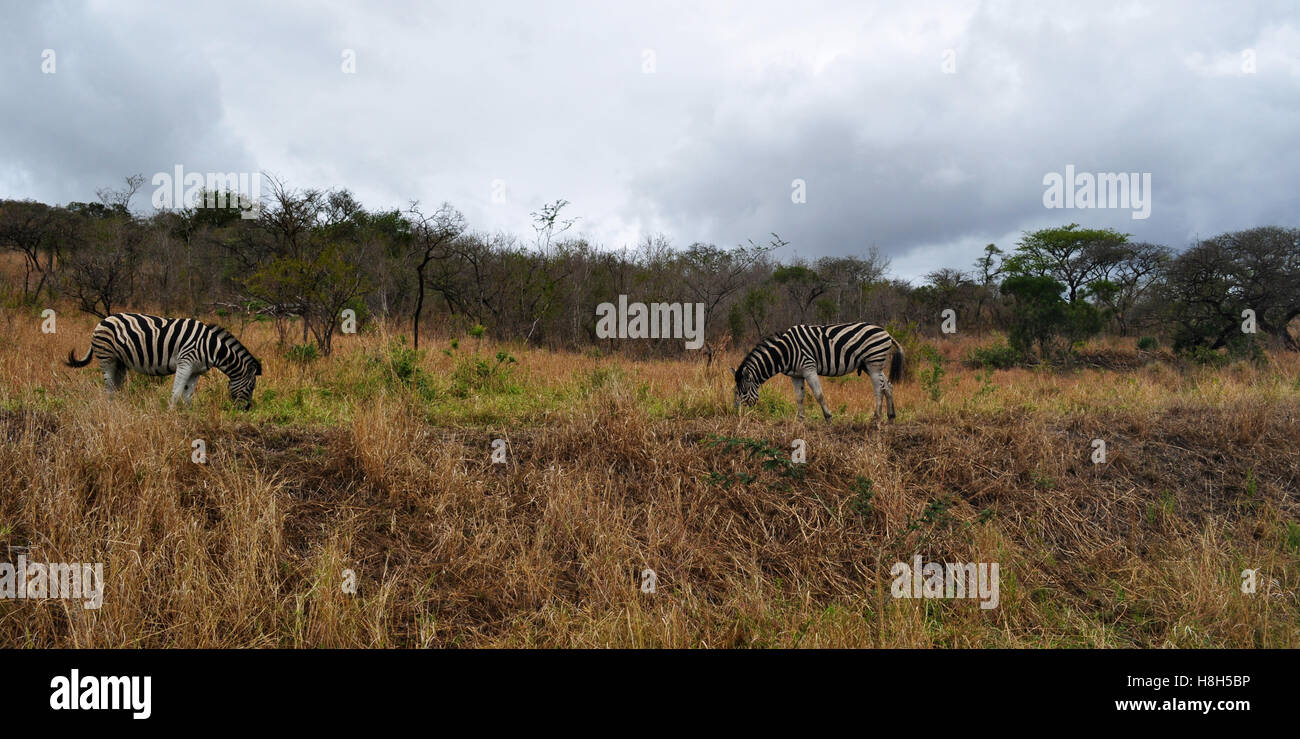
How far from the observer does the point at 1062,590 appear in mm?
4527

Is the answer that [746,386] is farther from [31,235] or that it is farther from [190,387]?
[31,235]

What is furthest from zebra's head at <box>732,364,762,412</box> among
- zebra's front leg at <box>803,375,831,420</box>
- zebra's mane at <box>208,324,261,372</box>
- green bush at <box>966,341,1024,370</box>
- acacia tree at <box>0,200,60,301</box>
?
acacia tree at <box>0,200,60,301</box>

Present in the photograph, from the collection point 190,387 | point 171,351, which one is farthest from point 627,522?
point 171,351

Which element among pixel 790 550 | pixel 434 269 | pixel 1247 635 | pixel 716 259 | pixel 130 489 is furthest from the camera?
pixel 716 259

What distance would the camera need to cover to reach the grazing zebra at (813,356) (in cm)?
760

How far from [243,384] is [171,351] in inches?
32.5

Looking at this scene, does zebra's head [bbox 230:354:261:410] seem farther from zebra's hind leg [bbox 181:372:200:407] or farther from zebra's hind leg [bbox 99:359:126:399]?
zebra's hind leg [bbox 99:359:126:399]

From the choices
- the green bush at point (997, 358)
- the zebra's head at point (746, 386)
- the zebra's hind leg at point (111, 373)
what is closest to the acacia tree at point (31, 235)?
the zebra's hind leg at point (111, 373)

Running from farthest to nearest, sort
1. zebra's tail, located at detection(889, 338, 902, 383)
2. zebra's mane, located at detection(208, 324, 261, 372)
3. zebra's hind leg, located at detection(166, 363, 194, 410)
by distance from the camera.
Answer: zebra's tail, located at detection(889, 338, 902, 383) < zebra's mane, located at detection(208, 324, 261, 372) < zebra's hind leg, located at detection(166, 363, 194, 410)

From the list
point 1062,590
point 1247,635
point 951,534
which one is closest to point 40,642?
point 951,534

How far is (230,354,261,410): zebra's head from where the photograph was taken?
279 inches

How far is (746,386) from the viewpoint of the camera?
308 inches
